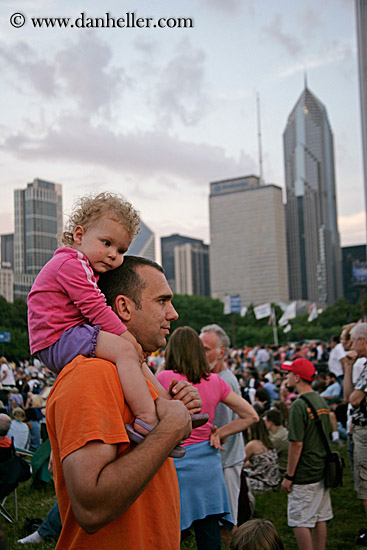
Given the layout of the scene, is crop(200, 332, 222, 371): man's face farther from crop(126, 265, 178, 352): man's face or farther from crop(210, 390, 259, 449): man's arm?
crop(126, 265, 178, 352): man's face

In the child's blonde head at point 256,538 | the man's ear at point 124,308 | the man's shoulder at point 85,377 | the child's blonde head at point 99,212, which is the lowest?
the child's blonde head at point 256,538

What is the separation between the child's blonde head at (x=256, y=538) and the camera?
3096 mm

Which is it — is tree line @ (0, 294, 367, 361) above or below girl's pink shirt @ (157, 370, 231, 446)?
below

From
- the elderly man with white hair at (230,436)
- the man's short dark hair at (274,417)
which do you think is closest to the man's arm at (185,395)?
the elderly man with white hair at (230,436)

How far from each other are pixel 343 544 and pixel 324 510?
1.31 metres

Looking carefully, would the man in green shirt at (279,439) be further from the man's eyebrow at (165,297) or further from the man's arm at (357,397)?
the man's eyebrow at (165,297)

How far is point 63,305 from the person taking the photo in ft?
7.05

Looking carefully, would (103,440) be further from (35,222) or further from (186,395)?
(35,222)

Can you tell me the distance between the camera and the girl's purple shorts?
1.97 metres

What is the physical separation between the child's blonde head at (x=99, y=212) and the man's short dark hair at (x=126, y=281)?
0.77 ft

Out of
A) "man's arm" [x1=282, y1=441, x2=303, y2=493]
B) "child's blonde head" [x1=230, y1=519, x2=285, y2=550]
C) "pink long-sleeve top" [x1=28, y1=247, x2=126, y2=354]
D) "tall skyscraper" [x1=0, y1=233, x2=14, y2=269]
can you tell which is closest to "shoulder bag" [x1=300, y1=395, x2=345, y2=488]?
"man's arm" [x1=282, y1=441, x2=303, y2=493]

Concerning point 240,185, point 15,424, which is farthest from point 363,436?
point 240,185

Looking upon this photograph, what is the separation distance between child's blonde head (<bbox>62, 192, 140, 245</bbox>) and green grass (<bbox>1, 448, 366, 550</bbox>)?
487 cm

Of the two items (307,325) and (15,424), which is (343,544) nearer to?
(15,424)
